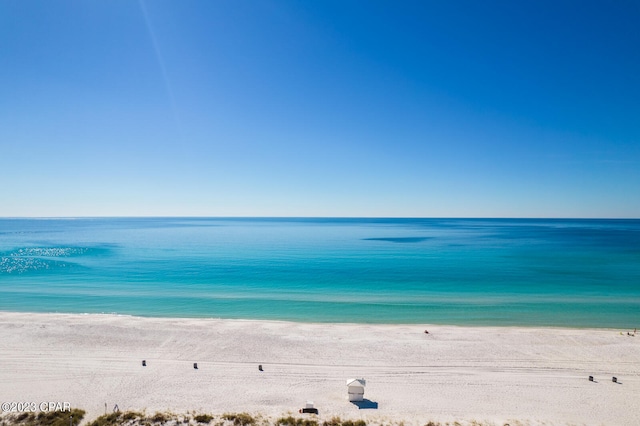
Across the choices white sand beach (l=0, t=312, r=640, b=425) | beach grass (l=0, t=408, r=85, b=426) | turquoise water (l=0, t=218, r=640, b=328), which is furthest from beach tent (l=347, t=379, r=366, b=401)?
turquoise water (l=0, t=218, r=640, b=328)

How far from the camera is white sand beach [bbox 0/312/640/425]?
12695 millimetres

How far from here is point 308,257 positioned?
57656 millimetres

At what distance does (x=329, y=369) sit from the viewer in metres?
16.0

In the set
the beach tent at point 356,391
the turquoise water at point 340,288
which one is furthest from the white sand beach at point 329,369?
the turquoise water at point 340,288

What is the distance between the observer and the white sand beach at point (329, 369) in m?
12.7

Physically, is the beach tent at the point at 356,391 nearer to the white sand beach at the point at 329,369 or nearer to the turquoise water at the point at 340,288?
the white sand beach at the point at 329,369

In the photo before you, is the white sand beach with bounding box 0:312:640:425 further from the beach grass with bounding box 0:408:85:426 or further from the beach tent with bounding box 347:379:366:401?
the beach grass with bounding box 0:408:85:426

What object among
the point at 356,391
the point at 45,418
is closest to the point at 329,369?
the point at 356,391

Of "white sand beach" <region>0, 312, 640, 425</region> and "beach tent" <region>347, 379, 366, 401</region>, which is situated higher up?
"beach tent" <region>347, 379, 366, 401</region>

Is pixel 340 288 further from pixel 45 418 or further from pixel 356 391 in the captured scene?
pixel 45 418

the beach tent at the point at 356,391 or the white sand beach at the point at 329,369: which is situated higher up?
the beach tent at the point at 356,391

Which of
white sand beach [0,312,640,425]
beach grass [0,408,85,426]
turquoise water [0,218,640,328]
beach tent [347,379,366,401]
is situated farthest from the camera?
turquoise water [0,218,640,328]

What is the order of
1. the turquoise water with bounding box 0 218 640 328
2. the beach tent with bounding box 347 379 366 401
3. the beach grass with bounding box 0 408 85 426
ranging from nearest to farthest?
the beach grass with bounding box 0 408 85 426 → the beach tent with bounding box 347 379 366 401 → the turquoise water with bounding box 0 218 640 328

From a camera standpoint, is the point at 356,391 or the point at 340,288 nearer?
the point at 356,391
